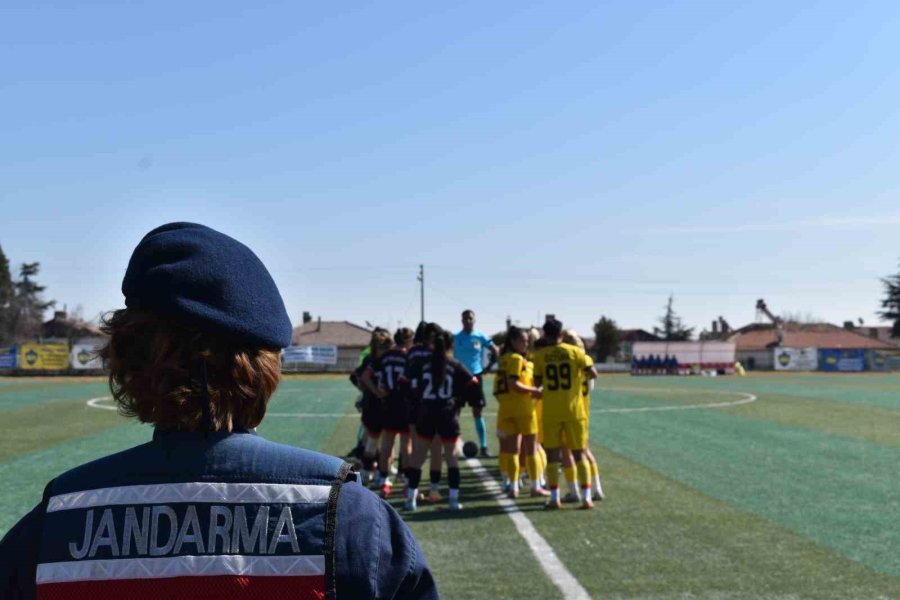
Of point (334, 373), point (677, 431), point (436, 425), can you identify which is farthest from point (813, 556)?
point (334, 373)

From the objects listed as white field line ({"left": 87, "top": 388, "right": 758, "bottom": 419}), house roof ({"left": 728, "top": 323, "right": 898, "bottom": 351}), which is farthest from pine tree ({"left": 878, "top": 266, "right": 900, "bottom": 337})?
white field line ({"left": 87, "top": 388, "right": 758, "bottom": 419})

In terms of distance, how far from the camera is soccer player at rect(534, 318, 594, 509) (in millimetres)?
11078

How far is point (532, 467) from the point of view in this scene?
1214 cm

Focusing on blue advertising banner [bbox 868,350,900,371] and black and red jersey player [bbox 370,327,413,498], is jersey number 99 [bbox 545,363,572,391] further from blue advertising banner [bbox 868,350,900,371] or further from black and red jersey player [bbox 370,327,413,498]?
blue advertising banner [bbox 868,350,900,371]

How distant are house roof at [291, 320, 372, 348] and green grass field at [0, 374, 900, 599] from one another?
89.7 metres

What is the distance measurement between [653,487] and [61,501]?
36.7 ft

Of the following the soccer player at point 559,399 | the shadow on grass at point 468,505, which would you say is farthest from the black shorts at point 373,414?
the soccer player at point 559,399

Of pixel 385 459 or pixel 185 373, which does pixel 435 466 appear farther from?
pixel 185 373

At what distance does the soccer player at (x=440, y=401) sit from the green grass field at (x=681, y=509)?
419 millimetres

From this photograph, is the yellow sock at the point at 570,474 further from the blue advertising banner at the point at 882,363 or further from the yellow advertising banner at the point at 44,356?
the blue advertising banner at the point at 882,363

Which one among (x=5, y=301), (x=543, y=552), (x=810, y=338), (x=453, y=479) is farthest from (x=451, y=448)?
(x=810, y=338)

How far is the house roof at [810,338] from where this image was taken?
111181mm

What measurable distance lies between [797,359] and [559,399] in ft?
200

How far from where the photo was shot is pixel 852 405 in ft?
93.3
